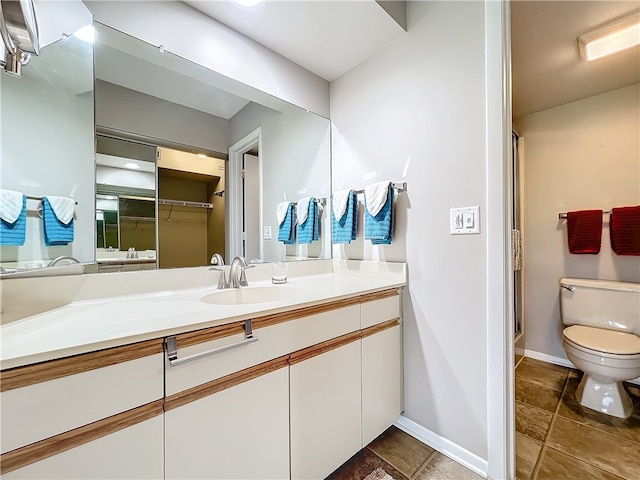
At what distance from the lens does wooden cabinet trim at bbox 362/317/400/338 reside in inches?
48.8

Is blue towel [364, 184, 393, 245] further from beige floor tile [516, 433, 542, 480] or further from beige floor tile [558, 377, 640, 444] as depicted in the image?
beige floor tile [558, 377, 640, 444]

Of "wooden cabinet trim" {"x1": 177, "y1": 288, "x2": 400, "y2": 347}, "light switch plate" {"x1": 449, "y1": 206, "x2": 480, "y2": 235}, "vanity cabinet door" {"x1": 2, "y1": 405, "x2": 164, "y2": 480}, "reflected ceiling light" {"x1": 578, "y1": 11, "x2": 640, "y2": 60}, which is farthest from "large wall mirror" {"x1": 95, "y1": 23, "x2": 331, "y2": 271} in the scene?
"reflected ceiling light" {"x1": 578, "y1": 11, "x2": 640, "y2": 60}

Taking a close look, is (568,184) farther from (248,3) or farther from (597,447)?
(248,3)

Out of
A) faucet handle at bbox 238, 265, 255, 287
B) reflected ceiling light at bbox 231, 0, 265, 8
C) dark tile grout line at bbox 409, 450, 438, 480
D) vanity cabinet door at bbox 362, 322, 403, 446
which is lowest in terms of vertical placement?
dark tile grout line at bbox 409, 450, 438, 480

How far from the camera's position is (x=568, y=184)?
213 cm

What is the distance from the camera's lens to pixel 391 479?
1.13m

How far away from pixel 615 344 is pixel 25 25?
2.95 m

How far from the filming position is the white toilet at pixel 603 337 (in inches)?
58.8

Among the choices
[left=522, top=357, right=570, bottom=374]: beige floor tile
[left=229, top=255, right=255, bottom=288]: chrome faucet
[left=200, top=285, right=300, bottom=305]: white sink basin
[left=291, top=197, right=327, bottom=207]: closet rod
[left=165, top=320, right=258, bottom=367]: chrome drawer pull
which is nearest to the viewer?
[left=165, top=320, right=258, bottom=367]: chrome drawer pull

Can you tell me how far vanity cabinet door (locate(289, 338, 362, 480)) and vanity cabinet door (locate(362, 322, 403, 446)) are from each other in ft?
0.17

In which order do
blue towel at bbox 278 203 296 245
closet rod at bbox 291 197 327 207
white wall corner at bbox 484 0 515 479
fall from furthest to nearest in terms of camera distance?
closet rod at bbox 291 197 327 207
blue towel at bbox 278 203 296 245
white wall corner at bbox 484 0 515 479

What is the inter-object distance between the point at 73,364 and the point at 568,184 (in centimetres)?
312

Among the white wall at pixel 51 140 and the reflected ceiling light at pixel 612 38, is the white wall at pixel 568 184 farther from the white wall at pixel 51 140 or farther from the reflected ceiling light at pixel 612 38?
the white wall at pixel 51 140

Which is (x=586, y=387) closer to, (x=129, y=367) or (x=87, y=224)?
(x=129, y=367)
